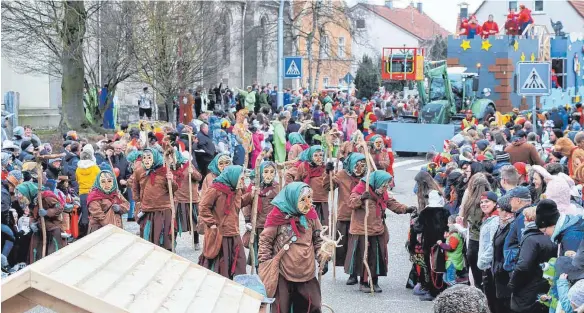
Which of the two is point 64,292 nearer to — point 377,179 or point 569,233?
point 569,233

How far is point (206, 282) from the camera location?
5.36 m

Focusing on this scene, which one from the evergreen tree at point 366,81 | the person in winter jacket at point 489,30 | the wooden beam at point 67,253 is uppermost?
the person in winter jacket at point 489,30

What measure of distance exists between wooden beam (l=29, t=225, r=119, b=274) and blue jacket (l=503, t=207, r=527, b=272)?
4089 millimetres

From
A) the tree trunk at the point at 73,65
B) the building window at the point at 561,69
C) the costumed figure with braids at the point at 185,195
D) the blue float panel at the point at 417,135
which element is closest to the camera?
the costumed figure with braids at the point at 185,195

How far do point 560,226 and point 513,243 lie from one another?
887 millimetres

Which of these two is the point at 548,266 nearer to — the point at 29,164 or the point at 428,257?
the point at 428,257

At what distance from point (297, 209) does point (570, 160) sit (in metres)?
6.60

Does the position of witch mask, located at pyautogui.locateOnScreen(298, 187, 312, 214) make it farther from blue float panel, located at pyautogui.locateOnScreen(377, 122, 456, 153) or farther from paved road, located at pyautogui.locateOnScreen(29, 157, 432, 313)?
blue float panel, located at pyautogui.locateOnScreen(377, 122, 456, 153)

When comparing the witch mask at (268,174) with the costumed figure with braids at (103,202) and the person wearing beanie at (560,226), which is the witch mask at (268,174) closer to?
the costumed figure with braids at (103,202)

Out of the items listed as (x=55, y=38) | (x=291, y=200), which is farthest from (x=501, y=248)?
(x=55, y=38)

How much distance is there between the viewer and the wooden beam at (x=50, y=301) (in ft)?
12.9

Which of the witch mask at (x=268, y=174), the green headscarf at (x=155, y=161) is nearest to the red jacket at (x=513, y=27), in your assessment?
the green headscarf at (x=155, y=161)

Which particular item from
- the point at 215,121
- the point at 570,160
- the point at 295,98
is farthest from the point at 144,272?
the point at 295,98

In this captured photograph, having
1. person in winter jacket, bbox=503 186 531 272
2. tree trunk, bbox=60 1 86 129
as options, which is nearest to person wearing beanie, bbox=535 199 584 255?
person in winter jacket, bbox=503 186 531 272
